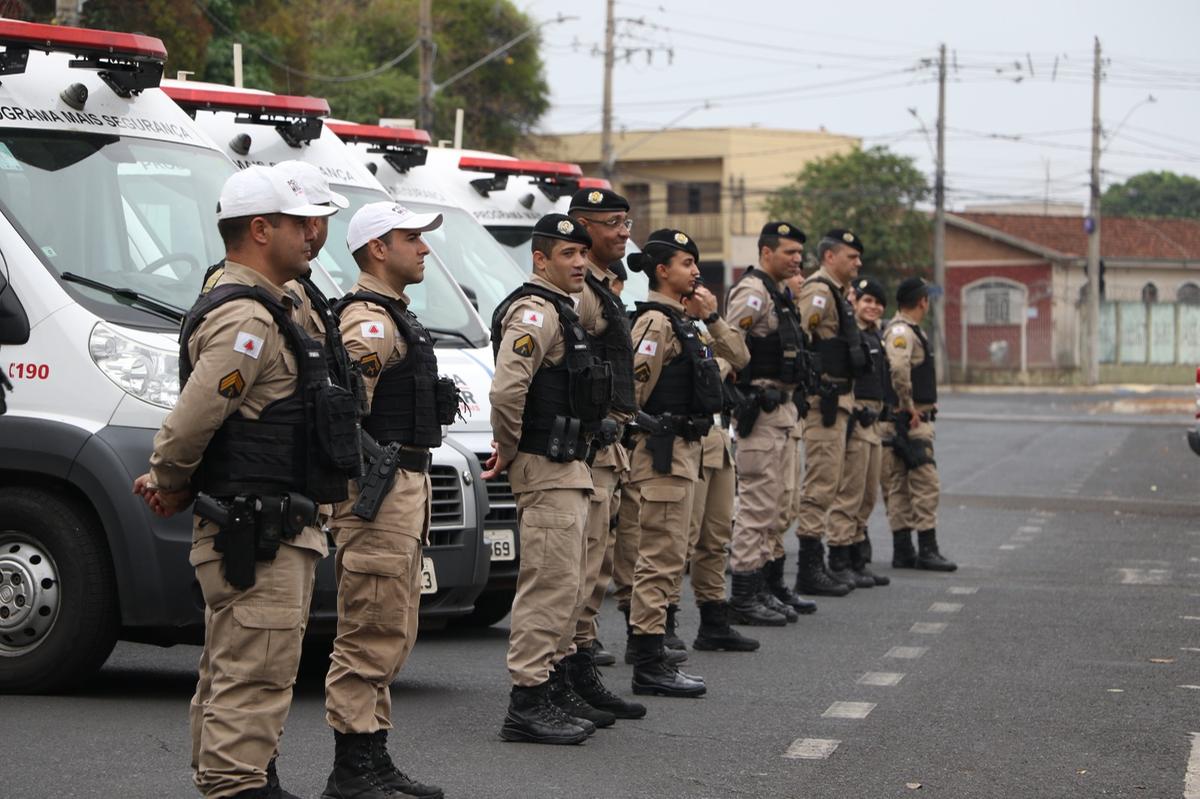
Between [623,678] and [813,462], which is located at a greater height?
[813,462]

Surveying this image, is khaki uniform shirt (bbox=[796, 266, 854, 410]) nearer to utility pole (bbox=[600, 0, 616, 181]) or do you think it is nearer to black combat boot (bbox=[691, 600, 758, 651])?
black combat boot (bbox=[691, 600, 758, 651])

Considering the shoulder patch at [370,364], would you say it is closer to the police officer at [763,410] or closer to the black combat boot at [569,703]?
the black combat boot at [569,703]

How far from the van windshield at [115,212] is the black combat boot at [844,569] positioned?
18.7ft

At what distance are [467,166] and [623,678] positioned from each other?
18.8 ft

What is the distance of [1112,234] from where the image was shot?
65.4 meters

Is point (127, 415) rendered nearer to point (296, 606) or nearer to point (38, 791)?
point (38, 791)

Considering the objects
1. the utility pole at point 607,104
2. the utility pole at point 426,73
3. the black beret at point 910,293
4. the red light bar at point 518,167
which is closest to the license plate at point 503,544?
the red light bar at point 518,167

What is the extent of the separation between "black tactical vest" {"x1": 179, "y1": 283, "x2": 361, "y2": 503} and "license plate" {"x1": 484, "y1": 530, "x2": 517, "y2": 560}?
3.81 meters

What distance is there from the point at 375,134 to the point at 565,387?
17.1 ft

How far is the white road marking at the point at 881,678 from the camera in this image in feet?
29.3

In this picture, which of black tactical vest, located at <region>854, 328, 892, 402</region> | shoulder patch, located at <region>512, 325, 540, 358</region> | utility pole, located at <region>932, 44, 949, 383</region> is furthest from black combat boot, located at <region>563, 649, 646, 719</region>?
utility pole, located at <region>932, 44, 949, 383</region>

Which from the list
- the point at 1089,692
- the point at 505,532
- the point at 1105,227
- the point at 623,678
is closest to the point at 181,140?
the point at 505,532

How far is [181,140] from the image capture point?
28.9 ft

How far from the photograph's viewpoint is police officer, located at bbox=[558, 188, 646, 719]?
792cm
